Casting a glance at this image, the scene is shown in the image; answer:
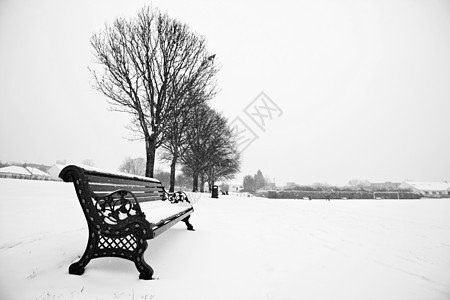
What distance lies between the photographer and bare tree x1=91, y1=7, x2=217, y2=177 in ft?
34.7

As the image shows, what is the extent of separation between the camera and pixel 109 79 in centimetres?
1088

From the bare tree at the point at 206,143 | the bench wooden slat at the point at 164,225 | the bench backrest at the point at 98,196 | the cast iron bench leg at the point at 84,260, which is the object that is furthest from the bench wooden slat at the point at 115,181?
the bare tree at the point at 206,143

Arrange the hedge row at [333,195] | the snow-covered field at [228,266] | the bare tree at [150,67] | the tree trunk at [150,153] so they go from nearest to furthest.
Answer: the snow-covered field at [228,266]
the bare tree at [150,67]
the tree trunk at [150,153]
the hedge row at [333,195]

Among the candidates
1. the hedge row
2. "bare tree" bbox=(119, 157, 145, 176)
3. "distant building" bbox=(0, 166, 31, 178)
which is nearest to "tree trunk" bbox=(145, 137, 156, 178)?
the hedge row

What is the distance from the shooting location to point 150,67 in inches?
434

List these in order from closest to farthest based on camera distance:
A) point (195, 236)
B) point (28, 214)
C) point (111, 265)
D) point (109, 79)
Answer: point (111, 265) → point (195, 236) → point (28, 214) → point (109, 79)

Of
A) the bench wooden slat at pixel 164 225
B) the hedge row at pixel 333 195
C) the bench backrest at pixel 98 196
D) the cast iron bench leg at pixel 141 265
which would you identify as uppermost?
the bench backrest at pixel 98 196

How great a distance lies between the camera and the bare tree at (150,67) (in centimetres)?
1057

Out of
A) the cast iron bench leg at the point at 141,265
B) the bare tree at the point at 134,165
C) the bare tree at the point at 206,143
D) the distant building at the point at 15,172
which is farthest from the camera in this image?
the distant building at the point at 15,172

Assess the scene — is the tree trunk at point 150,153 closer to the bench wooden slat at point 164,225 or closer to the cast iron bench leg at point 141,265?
the bench wooden slat at point 164,225

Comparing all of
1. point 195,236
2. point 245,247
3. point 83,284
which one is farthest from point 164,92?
point 83,284

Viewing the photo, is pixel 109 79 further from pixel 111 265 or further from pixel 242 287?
pixel 242 287

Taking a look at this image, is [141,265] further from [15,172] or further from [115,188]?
[15,172]

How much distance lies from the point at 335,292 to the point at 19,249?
3.93 m
